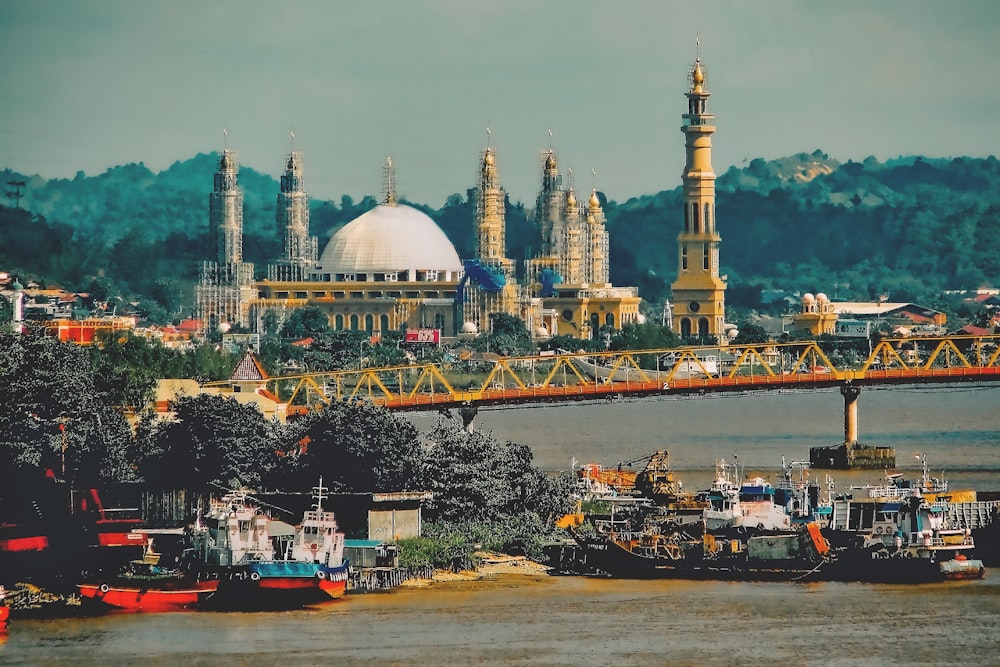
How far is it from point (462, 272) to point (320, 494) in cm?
12325

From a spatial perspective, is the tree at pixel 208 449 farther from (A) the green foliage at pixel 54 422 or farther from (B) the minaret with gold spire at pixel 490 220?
(B) the minaret with gold spire at pixel 490 220

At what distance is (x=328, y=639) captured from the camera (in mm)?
47688

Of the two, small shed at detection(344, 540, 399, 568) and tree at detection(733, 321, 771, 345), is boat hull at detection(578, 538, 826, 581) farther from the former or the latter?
tree at detection(733, 321, 771, 345)

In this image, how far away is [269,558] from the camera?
52.1 meters

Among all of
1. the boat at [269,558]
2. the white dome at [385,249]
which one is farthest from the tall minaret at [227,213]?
the boat at [269,558]

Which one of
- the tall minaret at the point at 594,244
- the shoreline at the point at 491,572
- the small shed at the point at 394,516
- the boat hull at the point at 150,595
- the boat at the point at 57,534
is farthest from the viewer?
the tall minaret at the point at 594,244

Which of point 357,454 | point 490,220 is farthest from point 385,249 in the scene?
point 357,454

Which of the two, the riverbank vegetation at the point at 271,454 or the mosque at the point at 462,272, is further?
the mosque at the point at 462,272

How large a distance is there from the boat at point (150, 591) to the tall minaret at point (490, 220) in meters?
115

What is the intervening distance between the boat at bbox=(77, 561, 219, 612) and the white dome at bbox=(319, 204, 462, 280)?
12278 cm

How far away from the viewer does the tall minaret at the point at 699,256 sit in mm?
167500

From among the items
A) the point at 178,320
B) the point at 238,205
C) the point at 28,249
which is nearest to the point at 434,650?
the point at 28,249

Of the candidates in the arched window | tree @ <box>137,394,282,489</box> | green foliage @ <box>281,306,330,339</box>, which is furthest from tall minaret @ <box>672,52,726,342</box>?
tree @ <box>137,394,282,489</box>

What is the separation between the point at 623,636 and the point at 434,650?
346cm
